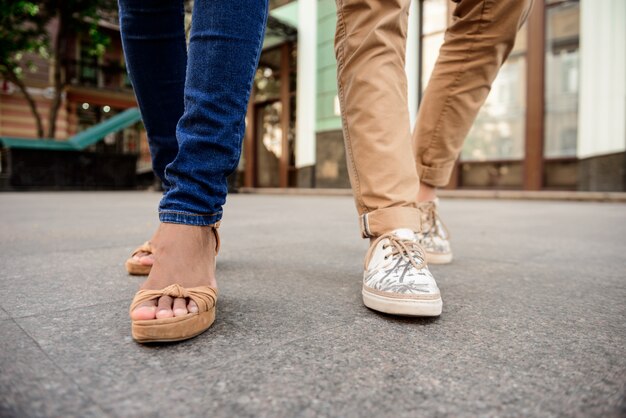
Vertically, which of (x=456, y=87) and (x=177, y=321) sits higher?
(x=456, y=87)

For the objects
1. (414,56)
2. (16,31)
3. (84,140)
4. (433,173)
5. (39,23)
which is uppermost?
(39,23)

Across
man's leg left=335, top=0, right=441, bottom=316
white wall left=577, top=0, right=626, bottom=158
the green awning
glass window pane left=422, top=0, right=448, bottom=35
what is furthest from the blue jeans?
the green awning

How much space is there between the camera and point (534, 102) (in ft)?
21.0

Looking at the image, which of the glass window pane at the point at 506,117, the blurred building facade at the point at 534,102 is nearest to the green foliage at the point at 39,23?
the blurred building facade at the point at 534,102

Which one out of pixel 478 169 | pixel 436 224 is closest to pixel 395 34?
pixel 436 224

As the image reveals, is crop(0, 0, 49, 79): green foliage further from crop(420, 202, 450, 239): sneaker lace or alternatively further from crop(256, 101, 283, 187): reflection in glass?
crop(420, 202, 450, 239): sneaker lace

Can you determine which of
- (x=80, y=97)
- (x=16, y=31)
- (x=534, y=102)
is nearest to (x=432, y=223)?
(x=534, y=102)

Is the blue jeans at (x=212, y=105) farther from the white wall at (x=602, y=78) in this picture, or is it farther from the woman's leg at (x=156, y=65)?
the white wall at (x=602, y=78)

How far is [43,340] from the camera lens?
0.60 meters

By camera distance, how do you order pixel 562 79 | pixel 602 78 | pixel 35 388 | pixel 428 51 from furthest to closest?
1. pixel 428 51
2. pixel 562 79
3. pixel 602 78
4. pixel 35 388

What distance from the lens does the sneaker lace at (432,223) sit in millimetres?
1315

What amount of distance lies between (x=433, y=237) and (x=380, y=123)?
0.53m

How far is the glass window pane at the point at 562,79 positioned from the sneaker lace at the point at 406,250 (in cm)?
647

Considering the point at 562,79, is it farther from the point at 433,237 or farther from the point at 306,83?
the point at 433,237
